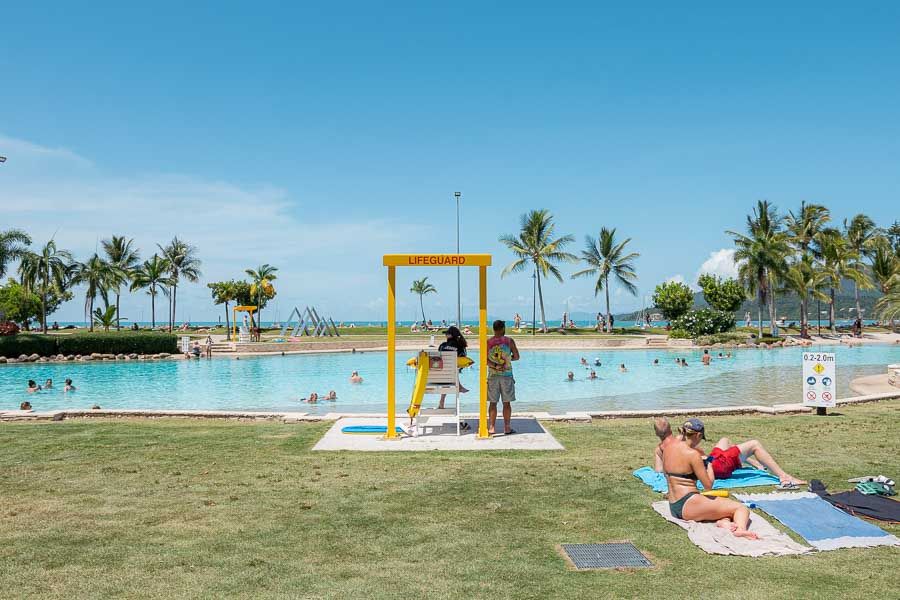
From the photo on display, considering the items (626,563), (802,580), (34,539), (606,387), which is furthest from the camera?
(606,387)

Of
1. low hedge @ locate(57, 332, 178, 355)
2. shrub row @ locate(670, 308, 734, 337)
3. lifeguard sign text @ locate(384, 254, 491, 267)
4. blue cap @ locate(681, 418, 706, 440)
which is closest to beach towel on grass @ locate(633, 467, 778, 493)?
blue cap @ locate(681, 418, 706, 440)

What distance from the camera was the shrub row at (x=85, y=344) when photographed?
3619cm

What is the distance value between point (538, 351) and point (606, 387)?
844 inches

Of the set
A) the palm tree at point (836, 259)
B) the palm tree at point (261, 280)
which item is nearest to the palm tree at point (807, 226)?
the palm tree at point (836, 259)

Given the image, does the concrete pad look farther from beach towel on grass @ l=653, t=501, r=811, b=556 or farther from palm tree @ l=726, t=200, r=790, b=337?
palm tree @ l=726, t=200, r=790, b=337

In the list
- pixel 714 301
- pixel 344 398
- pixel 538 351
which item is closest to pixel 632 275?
pixel 714 301

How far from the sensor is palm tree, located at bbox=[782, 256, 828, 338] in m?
51.5

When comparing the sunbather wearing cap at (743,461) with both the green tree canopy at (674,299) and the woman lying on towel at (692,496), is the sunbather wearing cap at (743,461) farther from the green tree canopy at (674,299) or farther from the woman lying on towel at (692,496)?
the green tree canopy at (674,299)

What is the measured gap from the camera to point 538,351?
44781 mm

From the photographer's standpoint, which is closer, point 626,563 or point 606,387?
point 626,563

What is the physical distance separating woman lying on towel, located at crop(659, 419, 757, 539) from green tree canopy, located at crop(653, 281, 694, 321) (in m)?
→ 54.6

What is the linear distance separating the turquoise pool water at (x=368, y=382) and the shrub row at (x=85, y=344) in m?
2.43

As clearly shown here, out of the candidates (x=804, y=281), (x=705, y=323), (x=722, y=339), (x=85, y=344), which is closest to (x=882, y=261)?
(x=804, y=281)

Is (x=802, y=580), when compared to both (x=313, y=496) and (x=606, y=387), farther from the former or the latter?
(x=606, y=387)
